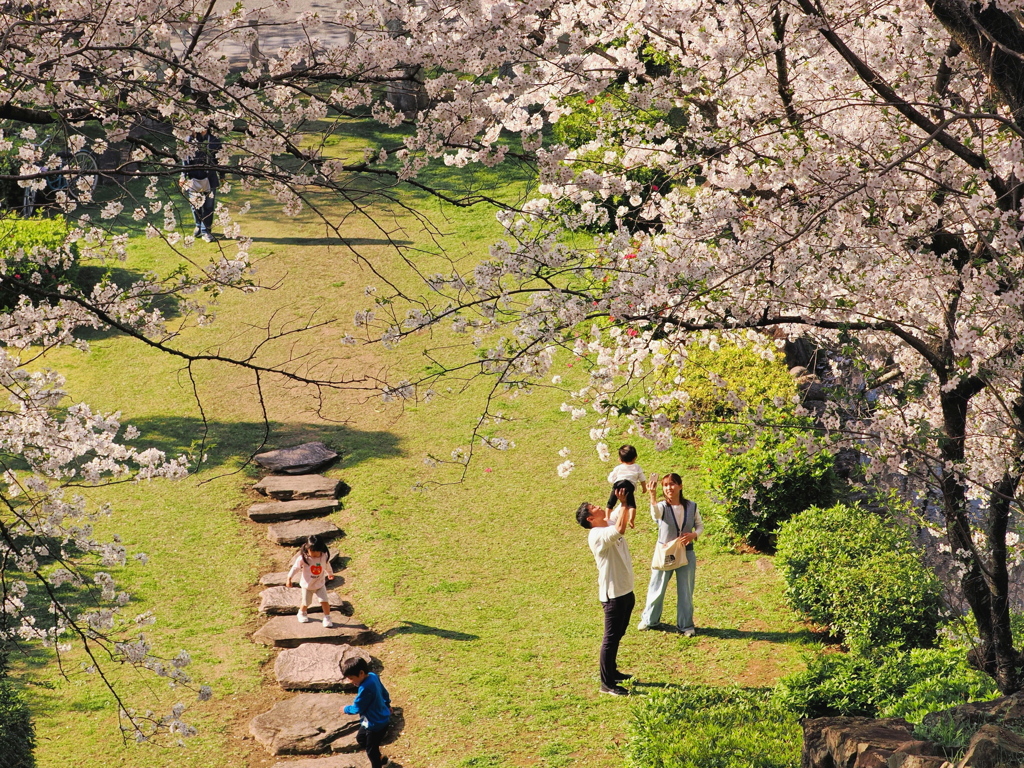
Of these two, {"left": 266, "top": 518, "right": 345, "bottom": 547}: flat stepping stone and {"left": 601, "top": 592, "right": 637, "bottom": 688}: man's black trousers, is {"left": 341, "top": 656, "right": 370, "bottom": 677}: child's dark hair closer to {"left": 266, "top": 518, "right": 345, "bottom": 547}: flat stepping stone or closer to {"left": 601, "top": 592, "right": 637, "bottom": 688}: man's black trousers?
{"left": 601, "top": 592, "right": 637, "bottom": 688}: man's black trousers

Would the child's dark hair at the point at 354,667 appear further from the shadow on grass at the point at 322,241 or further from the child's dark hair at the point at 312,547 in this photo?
the shadow on grass at the point at 322,241

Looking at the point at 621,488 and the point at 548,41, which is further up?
the point at 548,41

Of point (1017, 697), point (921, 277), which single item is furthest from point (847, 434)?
point (1017, 697)

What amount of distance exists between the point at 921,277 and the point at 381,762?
16.2 feet

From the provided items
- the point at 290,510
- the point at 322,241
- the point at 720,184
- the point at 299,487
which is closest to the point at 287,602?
the point at 290,510

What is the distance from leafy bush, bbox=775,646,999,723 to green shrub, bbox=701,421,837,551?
2688 mm

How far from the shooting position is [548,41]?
6551 mm

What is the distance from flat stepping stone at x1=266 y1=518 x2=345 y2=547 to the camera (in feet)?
33.6

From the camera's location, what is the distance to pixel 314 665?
8.24 metres

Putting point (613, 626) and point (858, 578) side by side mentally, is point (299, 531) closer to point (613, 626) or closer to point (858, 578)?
point (613, 626)

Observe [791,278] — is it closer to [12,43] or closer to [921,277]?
[921,277]

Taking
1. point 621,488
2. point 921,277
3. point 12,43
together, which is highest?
point 12,43

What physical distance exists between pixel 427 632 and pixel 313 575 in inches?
45.1

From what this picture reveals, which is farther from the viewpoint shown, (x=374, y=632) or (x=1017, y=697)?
(x=374, y=632)
